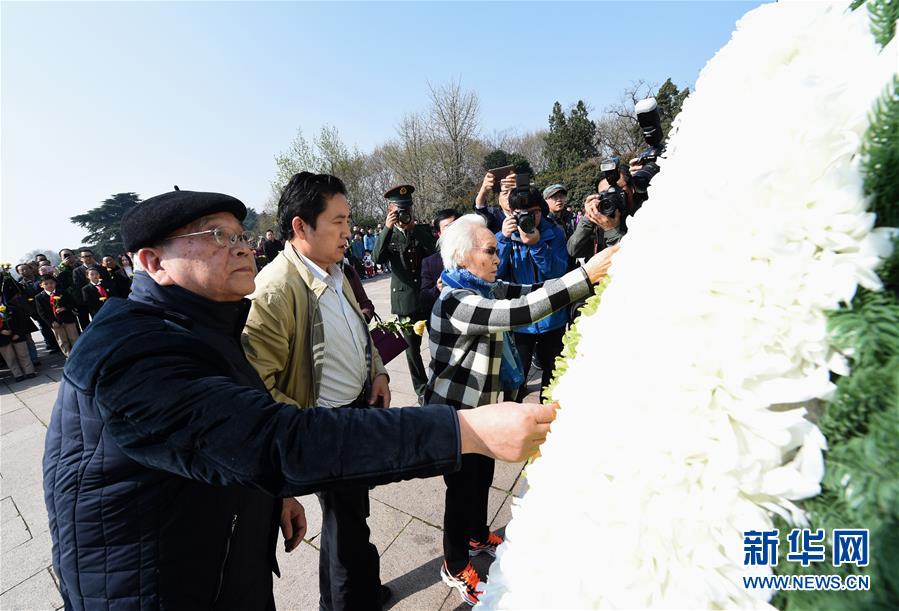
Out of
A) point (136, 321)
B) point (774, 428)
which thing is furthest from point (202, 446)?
point (774, 428)

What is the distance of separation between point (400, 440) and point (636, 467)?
1.84 ft

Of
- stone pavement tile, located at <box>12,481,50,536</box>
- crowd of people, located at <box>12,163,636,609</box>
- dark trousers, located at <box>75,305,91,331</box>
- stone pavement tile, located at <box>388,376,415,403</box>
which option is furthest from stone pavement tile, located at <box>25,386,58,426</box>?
crowd of people, located at <box>12,163,636,609</box>

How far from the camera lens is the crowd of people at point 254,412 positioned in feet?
3.33

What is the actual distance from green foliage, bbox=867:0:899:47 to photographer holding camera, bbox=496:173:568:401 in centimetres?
338

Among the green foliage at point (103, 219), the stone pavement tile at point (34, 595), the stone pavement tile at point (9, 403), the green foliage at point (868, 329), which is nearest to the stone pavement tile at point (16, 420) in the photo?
the stone pavement tile at point (9, 403)

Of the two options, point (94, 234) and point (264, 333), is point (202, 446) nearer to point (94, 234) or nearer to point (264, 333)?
point (264, 333)

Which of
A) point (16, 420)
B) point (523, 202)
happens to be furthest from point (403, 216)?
point (16, 420)

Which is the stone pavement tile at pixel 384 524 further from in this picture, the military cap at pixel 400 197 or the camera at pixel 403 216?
the military cap at pixel 400 197

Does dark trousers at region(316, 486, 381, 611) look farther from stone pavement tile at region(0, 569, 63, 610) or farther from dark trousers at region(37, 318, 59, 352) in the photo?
dark trousers at region(37, 318, 59, 352)

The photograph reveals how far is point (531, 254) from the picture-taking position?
4.19m

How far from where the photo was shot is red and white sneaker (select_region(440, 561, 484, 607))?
94.1 inches

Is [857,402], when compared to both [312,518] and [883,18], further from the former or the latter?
[312,518]

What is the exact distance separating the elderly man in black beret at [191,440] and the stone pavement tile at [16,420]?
6685 millimetres

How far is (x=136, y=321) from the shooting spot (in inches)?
46.7
